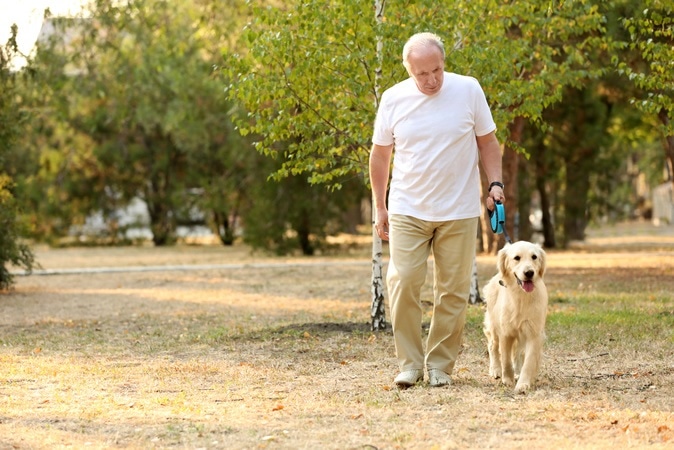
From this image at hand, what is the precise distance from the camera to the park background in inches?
280

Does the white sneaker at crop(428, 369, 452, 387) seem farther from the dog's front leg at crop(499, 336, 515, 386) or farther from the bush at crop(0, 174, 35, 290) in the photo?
the bush at crop(0, 174, 35, 290)

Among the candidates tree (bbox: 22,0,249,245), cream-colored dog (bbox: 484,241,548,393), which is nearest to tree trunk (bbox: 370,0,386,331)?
cream-colored dog (bbox: 484,241,548,393)

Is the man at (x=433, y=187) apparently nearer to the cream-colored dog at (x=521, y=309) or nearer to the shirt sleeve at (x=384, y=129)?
the shirt sleeve at (x=384, y=129)

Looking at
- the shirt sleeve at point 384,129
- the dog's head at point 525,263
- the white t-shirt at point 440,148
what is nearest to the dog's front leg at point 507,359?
the dog's head at point 525,263

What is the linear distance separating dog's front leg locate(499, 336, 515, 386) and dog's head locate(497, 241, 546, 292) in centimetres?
49

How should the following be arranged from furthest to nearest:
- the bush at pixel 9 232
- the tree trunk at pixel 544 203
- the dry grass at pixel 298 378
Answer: the tree trunk at pixel 544 203
the bush at pixel 9 232
the dry grass at pixel 298 378

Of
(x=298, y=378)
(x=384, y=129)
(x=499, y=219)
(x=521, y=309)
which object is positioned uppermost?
(x=384, y=129)

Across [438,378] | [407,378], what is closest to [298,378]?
[407,378]

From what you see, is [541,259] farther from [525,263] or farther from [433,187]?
[433,187]

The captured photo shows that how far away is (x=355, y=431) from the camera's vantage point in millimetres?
6281

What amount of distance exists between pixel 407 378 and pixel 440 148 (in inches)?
62.0

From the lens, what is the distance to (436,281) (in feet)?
25.1

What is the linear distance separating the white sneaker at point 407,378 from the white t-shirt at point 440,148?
1076mm

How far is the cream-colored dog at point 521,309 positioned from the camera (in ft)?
23.7
